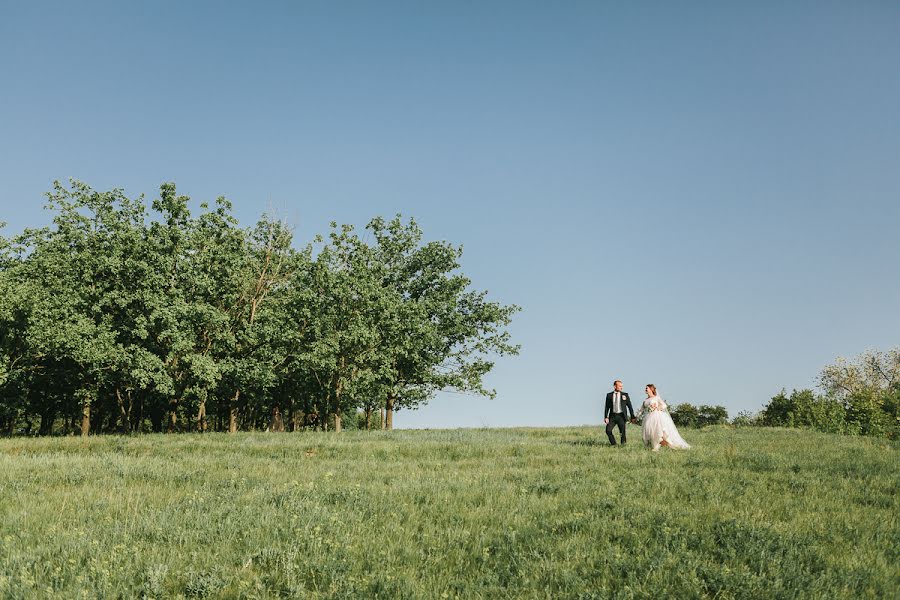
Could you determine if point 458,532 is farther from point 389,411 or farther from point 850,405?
point 850,405

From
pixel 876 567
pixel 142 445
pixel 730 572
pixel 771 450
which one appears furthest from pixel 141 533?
pixel 771 450

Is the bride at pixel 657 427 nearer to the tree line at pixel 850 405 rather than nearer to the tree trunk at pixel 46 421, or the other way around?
the tree line at pixel 850 405

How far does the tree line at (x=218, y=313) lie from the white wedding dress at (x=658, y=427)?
1896 centimetres

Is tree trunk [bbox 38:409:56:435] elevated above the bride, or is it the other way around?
the bride

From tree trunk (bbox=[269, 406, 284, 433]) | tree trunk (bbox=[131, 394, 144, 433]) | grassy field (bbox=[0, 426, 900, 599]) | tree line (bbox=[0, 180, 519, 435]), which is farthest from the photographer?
tree trunk (bbox=[269, 406, 284, 433])

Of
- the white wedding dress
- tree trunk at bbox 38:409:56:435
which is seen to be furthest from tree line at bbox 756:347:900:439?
tree trunk at bbox 38:409:56:435

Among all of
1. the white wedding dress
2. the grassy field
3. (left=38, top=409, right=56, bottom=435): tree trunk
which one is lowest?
(left=38, top=409, right=56, bottom=435): tree trunk

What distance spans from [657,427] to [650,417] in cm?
40

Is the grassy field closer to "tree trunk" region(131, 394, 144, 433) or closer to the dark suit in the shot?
the dark suit

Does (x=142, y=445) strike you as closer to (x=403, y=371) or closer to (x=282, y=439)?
(x=282, y=439)

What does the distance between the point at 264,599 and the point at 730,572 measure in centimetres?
504

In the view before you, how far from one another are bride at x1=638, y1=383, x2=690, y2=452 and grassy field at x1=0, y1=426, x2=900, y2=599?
5.14m

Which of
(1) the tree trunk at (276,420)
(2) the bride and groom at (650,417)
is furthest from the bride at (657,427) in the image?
(1) the tree trunk at (276,420)

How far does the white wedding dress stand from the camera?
19641 mm
